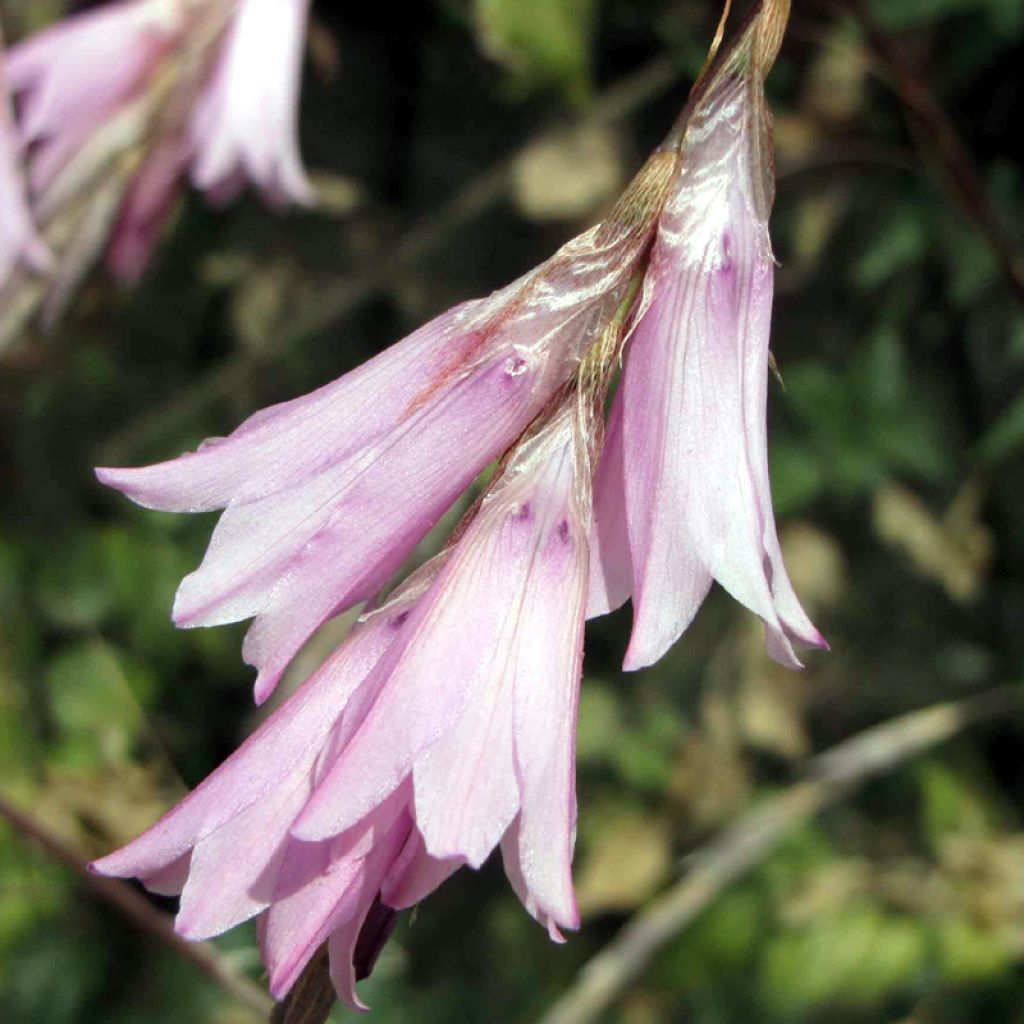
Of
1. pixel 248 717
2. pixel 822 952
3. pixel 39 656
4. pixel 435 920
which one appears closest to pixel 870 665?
pixel 822 952

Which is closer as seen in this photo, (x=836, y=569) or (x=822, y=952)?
(x=822, y=952)

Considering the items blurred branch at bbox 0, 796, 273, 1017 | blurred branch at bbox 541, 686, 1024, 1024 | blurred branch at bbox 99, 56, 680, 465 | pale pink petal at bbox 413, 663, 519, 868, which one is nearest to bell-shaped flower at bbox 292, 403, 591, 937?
pale pink petal at bbox 413, 663, 519, 868

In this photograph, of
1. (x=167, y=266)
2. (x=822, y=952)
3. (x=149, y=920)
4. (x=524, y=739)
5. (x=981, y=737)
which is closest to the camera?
(x=524, y=739)

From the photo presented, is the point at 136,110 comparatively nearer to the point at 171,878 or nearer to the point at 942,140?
the point at 942,140

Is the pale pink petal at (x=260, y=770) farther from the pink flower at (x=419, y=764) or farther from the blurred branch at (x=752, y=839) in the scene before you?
the blurred branch at (x=752, y=839)

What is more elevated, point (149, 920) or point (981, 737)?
point (149, 920)

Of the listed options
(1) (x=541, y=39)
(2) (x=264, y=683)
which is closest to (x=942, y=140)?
(1) (x=541, y=39)

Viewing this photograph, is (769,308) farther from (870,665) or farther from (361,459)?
(870,665)
